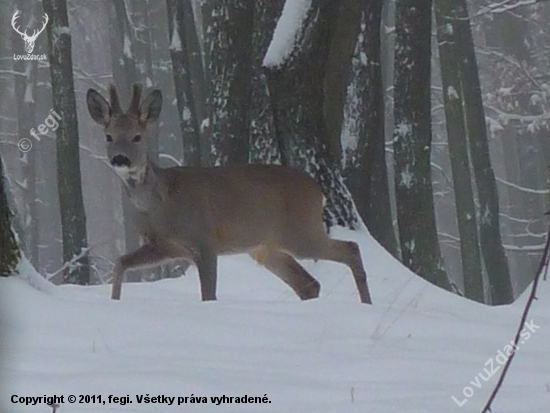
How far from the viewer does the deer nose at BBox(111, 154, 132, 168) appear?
782cm

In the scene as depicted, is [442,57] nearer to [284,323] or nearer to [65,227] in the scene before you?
[65,227]

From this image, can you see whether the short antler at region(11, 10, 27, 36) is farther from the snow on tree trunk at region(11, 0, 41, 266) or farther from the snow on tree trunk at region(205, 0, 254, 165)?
the snow on tree trunk at region(205, 0, 254, 165)

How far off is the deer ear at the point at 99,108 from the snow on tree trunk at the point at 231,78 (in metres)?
2.69

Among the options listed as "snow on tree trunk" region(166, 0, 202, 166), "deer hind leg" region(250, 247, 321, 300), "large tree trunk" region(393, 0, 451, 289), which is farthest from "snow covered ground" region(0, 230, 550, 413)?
"snow on tree trunk" region(166, 0, 202, 166)

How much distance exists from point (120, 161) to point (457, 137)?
11303 millimetres

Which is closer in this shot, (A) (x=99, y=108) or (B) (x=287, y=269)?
(A) (x=99, y=108)

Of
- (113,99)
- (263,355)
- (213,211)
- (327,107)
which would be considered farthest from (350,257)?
(263,355)

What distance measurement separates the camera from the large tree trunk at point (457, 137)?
713 inches

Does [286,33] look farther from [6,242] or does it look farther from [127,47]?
[127,47]

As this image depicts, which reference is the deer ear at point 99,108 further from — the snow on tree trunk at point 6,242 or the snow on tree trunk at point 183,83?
the snow on tree trunk at point 183,83

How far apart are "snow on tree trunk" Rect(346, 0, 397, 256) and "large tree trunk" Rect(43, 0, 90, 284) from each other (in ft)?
15.1

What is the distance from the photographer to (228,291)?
28.5 ft

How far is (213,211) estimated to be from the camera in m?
8.03

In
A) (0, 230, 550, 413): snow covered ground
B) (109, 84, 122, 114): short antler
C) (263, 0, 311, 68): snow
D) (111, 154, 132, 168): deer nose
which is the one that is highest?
(263, 0, 311, 68): snow
